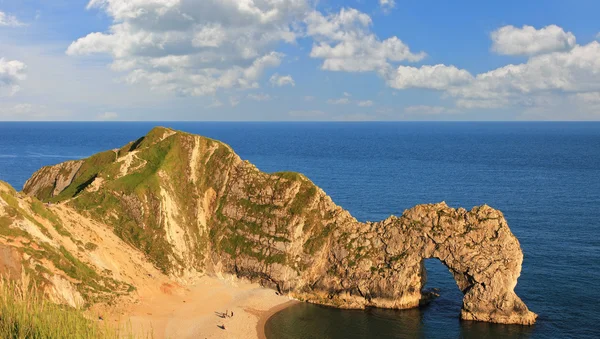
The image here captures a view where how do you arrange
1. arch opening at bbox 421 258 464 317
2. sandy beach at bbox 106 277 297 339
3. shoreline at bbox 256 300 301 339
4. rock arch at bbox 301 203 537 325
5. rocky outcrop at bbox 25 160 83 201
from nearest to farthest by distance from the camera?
sandy beach at bbox 106 277 297 339 → shoreline at bbox 256 300 301 339 → rock arch at bbox 301 203 537 325 → arch opening at bbox 421 258 464 317 → rocky outcrop at bbox 25 160 83 201

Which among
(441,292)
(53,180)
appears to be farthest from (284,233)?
(53,180)

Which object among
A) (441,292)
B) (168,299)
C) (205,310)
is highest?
(441,292)

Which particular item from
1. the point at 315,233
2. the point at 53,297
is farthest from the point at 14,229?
the point at 315,233

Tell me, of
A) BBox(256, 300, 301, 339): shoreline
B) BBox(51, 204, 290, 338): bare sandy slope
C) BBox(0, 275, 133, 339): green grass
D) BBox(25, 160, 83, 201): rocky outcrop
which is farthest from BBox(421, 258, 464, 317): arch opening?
BBox(25, 160, 83, 201): rocky outcrop

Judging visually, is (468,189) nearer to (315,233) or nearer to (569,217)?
(569,217)

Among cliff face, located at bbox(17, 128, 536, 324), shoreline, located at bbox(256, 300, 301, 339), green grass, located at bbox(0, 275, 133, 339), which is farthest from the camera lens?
cliff face, located at bbox(17, 128, 536, 324)

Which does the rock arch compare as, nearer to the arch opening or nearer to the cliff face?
the cliff face

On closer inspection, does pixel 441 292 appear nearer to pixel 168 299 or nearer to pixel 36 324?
pixel 168 299
